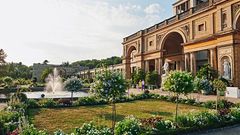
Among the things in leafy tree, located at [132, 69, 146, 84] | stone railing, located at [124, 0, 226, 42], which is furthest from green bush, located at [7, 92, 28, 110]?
leafy tree, located at [132, 69, 146, 84]

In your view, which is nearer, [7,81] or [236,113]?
[236,113]

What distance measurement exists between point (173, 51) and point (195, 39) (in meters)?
10.6

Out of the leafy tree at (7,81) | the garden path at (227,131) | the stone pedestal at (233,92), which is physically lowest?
the garden path at (227,131)

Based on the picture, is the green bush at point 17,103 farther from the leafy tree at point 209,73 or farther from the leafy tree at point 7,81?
the leafy tree at point 7,81

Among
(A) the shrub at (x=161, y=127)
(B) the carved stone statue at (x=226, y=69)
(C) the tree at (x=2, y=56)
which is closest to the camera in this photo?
(A) the shrub at (x=161, y=127)

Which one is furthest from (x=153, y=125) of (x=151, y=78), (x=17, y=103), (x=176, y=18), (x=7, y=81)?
(x=7, y=81)

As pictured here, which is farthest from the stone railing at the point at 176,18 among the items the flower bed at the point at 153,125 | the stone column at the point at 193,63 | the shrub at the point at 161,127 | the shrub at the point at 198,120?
the shrub at the point at 161,127

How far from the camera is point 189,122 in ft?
33.3

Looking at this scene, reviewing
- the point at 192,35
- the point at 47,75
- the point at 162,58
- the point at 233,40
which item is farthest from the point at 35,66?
the point at 233,40

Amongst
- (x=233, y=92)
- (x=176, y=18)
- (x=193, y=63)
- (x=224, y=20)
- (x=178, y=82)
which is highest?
(x=176, y=18)

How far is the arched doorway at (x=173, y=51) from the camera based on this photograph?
122 ft

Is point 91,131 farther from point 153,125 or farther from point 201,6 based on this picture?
point 201,6

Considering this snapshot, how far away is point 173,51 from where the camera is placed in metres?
39.8

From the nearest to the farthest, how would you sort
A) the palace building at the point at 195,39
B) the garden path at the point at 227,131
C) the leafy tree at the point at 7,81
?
the garden path at the point at 227,131 → the palace building at the point at 195,39 → the leafy tree at the point at 7,81
